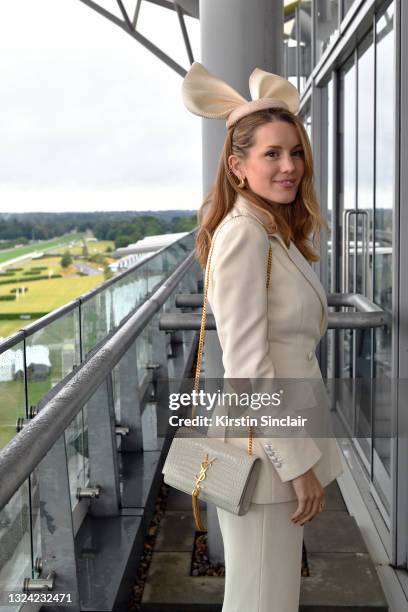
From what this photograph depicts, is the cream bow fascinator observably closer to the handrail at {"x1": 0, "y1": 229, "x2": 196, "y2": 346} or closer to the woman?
the woman

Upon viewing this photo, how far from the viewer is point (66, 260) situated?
4262cm

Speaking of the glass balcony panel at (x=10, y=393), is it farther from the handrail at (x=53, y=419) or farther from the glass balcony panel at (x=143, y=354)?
the glass balcony panel at (x=143, y=354)

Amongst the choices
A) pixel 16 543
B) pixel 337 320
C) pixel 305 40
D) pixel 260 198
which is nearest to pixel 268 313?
pixel 260 198

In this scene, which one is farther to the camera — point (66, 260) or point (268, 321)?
point (66, 260)

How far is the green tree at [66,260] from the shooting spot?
4138 centimetres

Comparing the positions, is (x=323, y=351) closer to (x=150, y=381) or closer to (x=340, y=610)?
(x=150, y=381)

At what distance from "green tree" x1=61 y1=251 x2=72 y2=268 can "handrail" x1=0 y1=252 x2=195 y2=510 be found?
1525 inches

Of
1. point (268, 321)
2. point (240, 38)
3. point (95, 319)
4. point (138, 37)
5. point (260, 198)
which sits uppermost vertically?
point (138, 37)

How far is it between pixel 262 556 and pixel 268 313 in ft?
1.65

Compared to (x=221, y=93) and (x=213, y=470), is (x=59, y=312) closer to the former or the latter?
(x=221, y=93)

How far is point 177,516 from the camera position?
3.41 meters

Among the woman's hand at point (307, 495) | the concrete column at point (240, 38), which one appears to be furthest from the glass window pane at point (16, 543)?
the concrete column at point (240, 38)

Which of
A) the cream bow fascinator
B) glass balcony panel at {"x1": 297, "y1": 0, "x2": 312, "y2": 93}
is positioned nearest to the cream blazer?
the cream bow fascinator

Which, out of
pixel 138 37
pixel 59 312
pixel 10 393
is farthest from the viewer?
pixel 138 37
